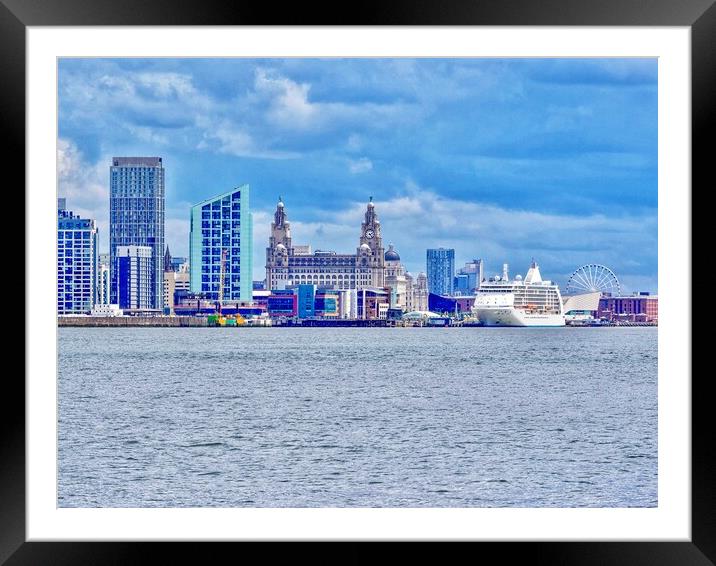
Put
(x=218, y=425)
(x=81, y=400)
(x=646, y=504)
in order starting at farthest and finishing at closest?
1. (x=81, y=400)
2. (x=218, y=425)
3. (x=646, y=504)

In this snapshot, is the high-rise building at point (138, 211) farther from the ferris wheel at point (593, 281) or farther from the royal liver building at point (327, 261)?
the ferris wheel at point (593, 281)

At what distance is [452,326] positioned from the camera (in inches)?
2032

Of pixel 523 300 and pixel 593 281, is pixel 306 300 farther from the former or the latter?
pixel 593 281

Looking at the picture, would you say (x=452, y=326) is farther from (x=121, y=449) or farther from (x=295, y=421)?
(x=121, y=449)

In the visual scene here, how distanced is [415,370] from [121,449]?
13.1 m

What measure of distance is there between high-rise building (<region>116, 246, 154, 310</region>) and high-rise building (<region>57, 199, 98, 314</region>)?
1.37 m

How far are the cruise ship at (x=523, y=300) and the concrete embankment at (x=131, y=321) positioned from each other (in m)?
15.0

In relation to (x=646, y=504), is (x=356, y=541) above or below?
above

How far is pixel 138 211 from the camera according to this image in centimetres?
5319

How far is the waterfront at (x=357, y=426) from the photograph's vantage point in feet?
38.1
